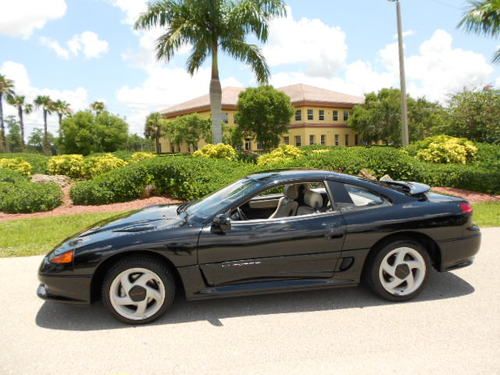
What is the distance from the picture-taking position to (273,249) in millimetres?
3779

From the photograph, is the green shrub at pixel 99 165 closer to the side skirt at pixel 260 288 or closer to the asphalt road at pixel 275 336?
the asphalt road at pixel 275 336

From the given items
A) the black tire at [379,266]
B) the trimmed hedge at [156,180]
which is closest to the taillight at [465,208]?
the black tire at [379,266]

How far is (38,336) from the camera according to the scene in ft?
11.5

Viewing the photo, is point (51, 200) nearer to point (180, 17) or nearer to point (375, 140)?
point (180, 17)

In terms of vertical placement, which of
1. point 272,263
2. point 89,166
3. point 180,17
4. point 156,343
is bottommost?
point 156,343

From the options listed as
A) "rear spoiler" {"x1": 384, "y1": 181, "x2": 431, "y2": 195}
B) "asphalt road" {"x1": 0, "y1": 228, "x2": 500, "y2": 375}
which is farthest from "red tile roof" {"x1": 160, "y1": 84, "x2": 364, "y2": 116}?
"asphalt road" {"x1": 0, "y1": 228, "x2": 500, "y2": 375}

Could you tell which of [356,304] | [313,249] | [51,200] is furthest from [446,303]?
[51,200]

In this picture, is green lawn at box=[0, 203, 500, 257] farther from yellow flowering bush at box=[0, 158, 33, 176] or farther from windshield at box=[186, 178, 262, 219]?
yellow flowering bush at box=[0, 158, 33, 176]

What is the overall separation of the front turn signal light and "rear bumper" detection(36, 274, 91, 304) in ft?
0.46

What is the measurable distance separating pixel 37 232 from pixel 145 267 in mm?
5093

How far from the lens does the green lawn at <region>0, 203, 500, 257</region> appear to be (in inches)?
257

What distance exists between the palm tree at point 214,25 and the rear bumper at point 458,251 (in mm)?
13178

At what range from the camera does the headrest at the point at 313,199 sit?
4.19 meters

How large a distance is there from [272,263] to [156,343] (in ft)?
4.04
